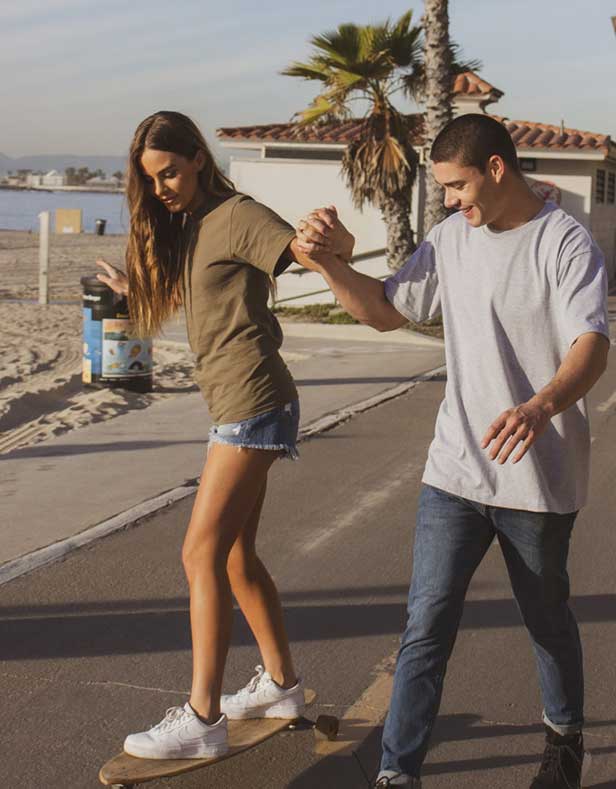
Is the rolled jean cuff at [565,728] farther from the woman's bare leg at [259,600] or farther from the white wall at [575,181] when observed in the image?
the white wall at [575,181]

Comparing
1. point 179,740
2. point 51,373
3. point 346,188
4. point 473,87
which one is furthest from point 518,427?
point 473,87

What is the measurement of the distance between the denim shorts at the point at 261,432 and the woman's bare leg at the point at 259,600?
276 mm

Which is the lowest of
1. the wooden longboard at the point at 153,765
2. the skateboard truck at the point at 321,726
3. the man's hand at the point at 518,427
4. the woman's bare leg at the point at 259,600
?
the skateboard truck at the point at 321,726

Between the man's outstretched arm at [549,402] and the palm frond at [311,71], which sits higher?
the palm frond at [311,71]

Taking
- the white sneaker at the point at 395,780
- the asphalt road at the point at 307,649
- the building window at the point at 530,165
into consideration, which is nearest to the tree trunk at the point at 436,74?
the building window at the point at 530,165

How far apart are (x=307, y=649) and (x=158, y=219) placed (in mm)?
2132

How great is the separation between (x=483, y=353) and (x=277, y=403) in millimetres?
695

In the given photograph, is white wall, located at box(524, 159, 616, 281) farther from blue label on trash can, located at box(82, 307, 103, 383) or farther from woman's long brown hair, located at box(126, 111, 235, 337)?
woman's long brown hair, located at box(126, 111, 235, 337)

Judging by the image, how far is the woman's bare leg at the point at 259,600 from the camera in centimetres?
414

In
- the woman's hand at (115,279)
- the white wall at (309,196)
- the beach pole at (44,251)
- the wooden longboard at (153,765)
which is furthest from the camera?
the white wall at (309,196)

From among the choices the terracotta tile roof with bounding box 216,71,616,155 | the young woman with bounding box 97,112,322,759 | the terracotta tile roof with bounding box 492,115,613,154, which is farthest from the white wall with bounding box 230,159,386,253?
the young woman with bounding box 97,112,322,759

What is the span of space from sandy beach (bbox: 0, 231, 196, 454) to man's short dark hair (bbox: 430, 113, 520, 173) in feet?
23.7

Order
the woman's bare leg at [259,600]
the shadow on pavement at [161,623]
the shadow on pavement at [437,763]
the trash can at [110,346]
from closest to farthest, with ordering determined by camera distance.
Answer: the shadow on pavement at [437,763] < the woman's bare leg at [259,600] < the shadow on pavement at [161,623] < the trash can at [110,346]

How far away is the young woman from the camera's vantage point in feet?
12.6
